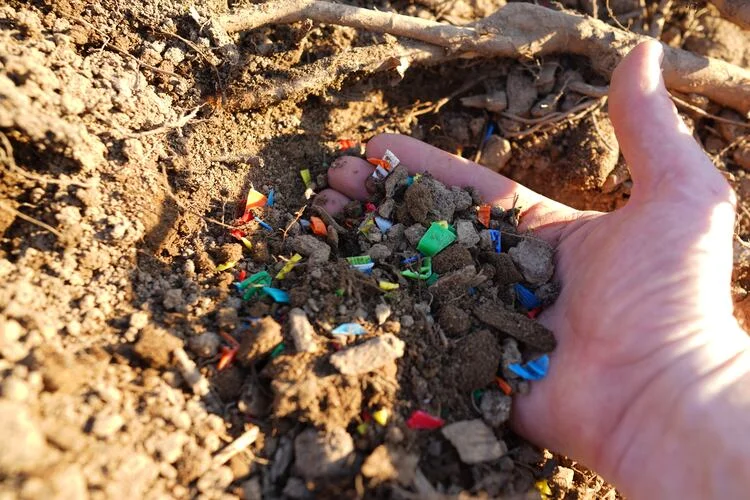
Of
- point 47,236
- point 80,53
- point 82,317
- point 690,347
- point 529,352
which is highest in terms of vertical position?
point 80,53

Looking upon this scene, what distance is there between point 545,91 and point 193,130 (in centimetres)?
216

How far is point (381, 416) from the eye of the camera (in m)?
1.90

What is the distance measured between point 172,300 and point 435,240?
1172mm

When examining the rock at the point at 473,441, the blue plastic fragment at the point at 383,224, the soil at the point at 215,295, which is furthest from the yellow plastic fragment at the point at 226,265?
the rock at the point at 473,441

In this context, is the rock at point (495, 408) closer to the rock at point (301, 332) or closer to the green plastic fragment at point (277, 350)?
the rock at point (301, 332)

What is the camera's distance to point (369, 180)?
2.80 m

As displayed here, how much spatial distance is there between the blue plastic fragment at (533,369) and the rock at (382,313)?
54cm

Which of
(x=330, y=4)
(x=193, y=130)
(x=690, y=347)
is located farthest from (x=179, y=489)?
(x=330, y=4)

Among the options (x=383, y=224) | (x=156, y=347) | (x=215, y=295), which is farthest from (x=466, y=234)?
(x=156, y=347)

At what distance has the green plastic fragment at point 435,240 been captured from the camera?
8.04ft

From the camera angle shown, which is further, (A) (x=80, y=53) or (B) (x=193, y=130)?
(B) (x=193, y=130)

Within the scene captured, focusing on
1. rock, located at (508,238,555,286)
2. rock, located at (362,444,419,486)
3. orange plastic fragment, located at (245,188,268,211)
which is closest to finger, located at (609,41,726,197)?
rock, located at (508,238,555,286)

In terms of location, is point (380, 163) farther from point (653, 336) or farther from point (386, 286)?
point (653, 336)

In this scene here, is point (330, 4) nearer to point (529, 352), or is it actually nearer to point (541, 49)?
point (541, 49)
